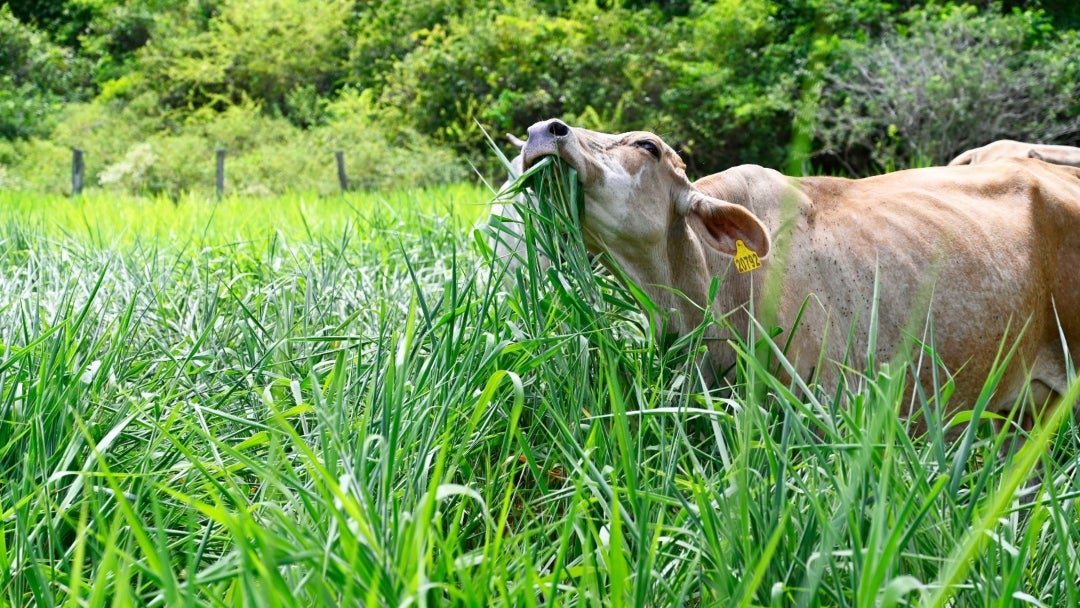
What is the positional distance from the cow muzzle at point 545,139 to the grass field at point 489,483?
0.86 feet

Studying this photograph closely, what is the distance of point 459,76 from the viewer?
16188mm

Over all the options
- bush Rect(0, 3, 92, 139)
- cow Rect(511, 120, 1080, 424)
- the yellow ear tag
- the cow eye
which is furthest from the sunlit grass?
bush Rect(0, 3, 92, 139)

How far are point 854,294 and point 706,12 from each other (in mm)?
13474

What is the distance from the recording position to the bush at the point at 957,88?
38.7 ft

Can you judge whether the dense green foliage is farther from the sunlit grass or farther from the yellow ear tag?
the yellow ear tag

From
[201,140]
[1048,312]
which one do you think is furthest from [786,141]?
[1048,312]

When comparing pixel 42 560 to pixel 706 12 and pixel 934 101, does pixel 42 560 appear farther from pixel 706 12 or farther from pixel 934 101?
pixel 706 12

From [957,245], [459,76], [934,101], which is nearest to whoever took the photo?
[957,245]

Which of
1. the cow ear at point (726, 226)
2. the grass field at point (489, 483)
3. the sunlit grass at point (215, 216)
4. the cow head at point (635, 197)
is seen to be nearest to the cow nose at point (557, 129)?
the cow head at point (635, 197)

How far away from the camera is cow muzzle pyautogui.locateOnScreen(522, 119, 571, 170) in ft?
7.36

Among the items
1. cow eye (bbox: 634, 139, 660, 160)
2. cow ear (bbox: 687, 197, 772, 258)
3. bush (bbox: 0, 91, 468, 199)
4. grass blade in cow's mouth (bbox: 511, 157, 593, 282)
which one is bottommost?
bush (bbox: 0, 91, 468, 199)

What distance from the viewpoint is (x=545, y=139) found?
2.25 meters

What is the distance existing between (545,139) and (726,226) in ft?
1.86

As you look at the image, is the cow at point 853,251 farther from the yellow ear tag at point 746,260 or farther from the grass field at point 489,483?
the grass field at point 489,483
